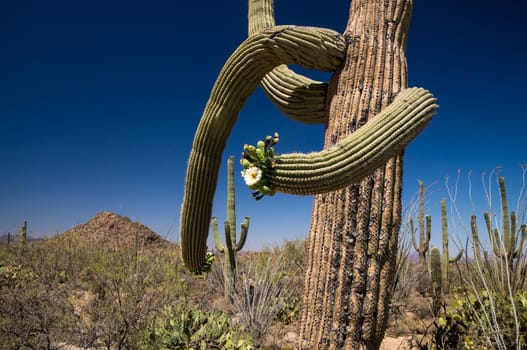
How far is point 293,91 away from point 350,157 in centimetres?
118

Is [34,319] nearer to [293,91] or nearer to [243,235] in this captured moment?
[293,91]

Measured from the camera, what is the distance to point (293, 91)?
2.98 m

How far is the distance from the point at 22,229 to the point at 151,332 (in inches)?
515

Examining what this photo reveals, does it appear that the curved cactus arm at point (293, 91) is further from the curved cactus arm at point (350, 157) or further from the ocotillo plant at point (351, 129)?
the curved cactus arm at point (350, 157)

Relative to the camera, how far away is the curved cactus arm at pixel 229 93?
2570 mm

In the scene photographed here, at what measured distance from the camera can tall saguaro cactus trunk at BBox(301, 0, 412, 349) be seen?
2414 mm

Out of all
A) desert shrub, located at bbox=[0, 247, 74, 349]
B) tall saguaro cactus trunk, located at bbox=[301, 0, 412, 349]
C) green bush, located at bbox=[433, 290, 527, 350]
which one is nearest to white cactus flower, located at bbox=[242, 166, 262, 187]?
tall saguaro cactus trunk, located at bbox=[301, 0, 412, 349]

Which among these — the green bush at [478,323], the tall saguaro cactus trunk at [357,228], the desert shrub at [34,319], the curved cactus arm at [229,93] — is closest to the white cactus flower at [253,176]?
the tall saguaro cactus trunk at [357,228]

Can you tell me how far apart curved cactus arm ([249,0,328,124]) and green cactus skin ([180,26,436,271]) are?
0.87 ft

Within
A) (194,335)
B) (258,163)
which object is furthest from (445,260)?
(258,163)

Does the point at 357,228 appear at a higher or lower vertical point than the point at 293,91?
lower

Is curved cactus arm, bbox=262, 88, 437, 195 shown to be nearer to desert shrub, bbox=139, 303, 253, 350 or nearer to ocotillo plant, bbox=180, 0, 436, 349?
ocotillo plant, bbox=180, 0, 436, 349

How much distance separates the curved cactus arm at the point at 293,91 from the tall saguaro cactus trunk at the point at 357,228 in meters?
0.22

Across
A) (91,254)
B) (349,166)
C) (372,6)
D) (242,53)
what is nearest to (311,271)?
(349,166)
